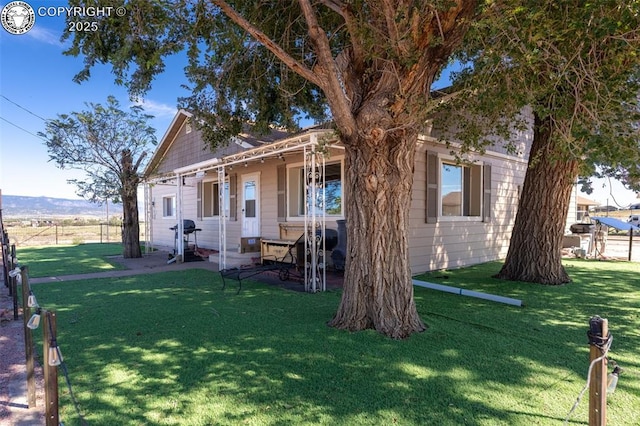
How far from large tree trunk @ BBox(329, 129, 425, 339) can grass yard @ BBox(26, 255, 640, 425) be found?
0.26 meters

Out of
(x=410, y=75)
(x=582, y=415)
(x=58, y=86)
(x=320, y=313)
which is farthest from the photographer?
(x=58, y=86)

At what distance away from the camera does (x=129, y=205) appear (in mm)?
11773

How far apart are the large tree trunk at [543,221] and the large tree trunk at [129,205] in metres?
10.5

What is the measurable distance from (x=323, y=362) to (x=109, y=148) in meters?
10.6

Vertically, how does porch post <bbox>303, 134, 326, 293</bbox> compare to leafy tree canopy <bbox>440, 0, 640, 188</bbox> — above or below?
below

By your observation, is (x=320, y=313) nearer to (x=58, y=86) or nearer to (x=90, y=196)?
(x=90, y=196)

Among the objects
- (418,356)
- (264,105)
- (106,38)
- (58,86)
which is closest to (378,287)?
(418,356)

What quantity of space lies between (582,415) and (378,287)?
6.74 ft

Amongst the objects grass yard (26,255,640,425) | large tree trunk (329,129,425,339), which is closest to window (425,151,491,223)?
grass yard (26,255,640,425)

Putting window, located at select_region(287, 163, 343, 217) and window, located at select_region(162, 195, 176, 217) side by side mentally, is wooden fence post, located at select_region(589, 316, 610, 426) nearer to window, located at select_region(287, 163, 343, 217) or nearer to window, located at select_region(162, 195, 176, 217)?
window, located at select_region(287, 163, 343, 217)

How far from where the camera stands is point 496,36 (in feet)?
13.8

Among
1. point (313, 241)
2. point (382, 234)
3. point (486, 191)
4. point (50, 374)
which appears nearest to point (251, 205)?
point (313, 241)

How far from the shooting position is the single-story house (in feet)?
27.0

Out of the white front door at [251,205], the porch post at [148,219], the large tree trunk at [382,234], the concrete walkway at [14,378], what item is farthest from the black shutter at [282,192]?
the porch post at [148,219]
